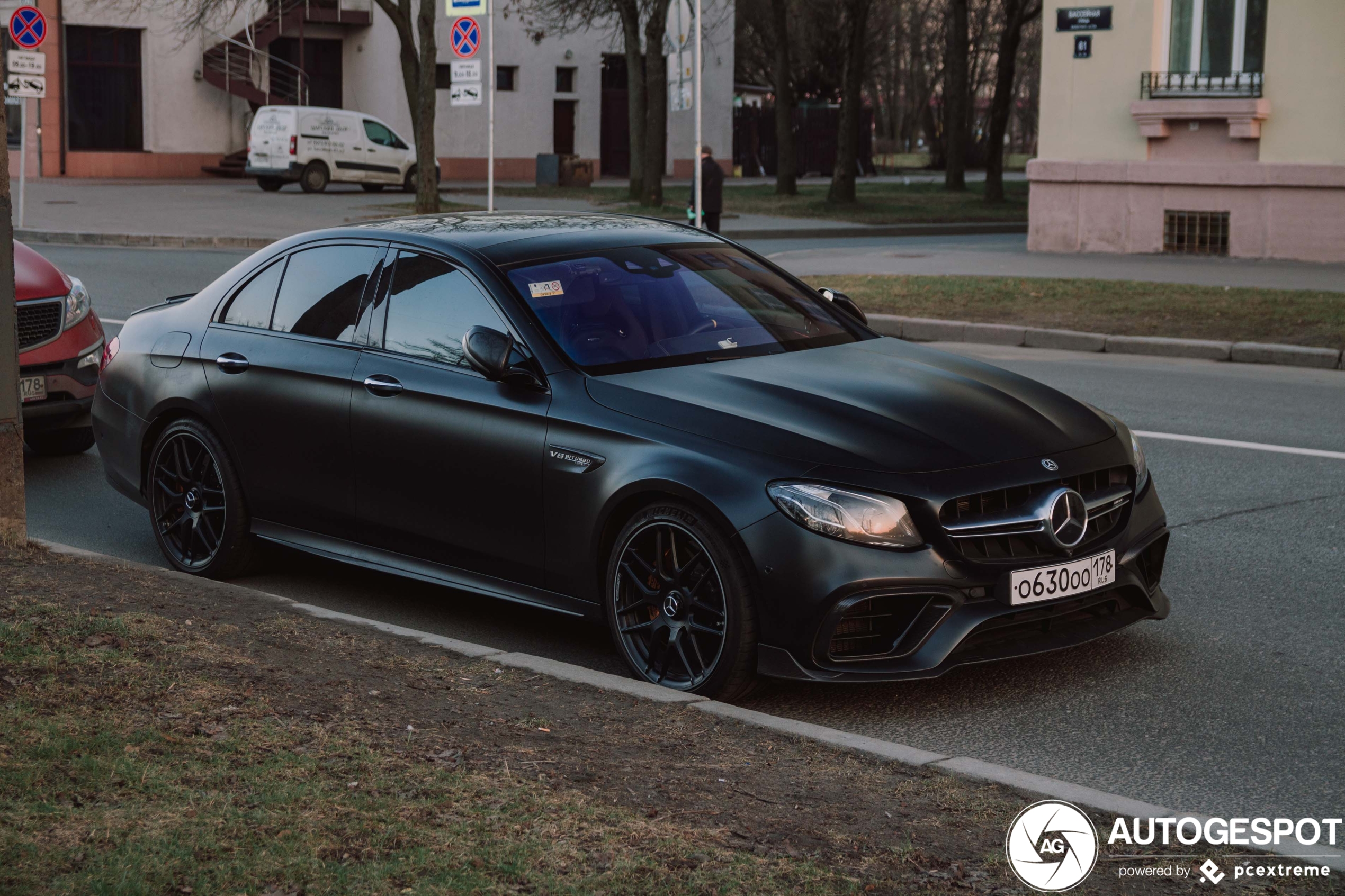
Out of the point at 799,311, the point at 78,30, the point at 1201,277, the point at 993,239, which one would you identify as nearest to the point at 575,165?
the point at 78,30

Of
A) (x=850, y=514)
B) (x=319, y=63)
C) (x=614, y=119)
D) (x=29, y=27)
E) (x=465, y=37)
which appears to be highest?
(x=319, y=63)

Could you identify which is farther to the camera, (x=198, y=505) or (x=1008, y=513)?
(x=198, y=505)

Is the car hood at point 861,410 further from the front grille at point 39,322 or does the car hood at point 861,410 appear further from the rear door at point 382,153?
the rear door at point 382,153

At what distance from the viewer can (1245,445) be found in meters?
9.76

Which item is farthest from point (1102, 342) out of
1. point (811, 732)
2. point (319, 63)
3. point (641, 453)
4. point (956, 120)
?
point (319, 63)

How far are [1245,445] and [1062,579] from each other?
5094 mm

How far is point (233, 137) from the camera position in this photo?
48094mm

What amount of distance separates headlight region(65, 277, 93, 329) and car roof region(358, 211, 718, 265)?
3.25 meters

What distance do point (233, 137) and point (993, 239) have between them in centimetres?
2717

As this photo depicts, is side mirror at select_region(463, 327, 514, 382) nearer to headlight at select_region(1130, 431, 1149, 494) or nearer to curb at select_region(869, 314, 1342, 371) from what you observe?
headlight at select_region(1130, 431, 1149, 494)

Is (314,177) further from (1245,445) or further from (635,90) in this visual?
(1245,445)

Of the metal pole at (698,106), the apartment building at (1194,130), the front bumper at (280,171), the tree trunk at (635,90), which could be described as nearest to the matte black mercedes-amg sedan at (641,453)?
the metal pole at (698,106)

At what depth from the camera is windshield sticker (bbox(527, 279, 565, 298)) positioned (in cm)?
597

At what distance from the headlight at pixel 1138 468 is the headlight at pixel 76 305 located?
6.20m
